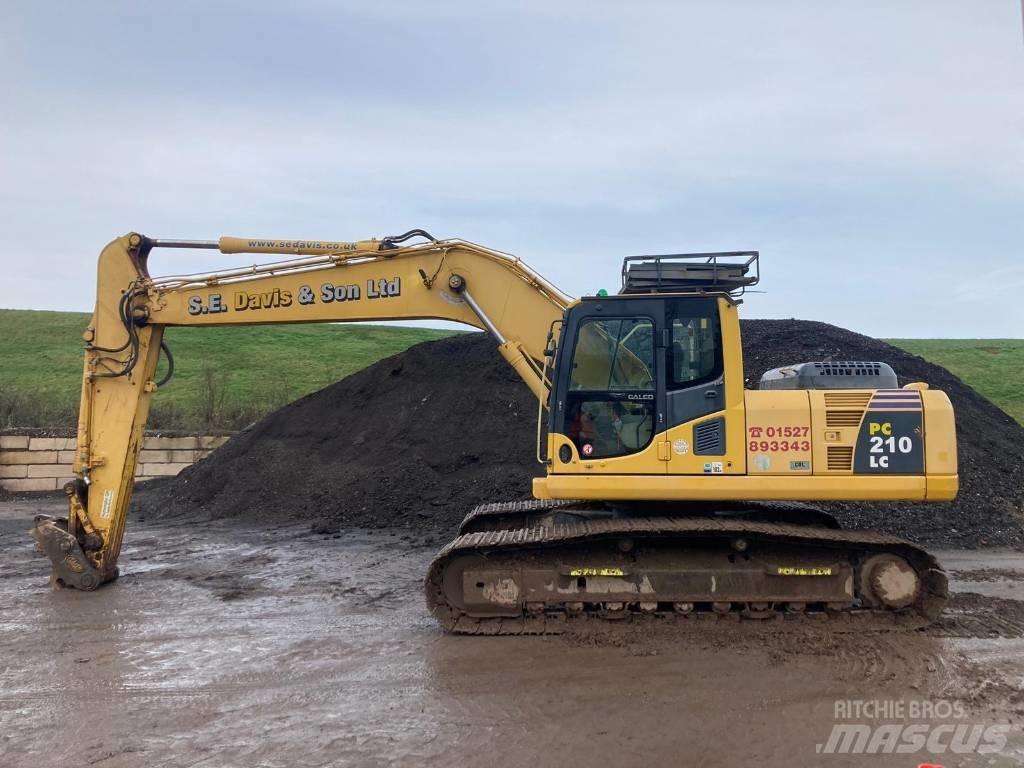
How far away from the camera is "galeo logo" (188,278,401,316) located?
8.16 meters

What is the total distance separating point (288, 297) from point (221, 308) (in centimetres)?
76

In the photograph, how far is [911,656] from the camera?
19.7ft

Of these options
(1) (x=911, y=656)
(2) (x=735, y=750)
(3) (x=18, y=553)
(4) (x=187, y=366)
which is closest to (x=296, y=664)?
(2) (x=735, y=750)

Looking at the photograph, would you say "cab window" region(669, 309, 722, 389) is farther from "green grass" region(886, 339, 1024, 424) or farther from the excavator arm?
"green grass" region(886, 339, 1024, 424)

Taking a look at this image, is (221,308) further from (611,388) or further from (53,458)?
(53,458)

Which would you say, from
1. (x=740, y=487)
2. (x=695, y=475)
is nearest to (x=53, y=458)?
(x=695, y=475)

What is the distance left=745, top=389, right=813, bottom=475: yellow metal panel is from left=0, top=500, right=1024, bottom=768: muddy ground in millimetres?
1336

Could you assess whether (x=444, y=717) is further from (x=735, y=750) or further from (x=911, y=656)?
(x=911, y=656)

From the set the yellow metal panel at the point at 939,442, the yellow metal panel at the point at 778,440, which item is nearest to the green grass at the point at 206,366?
the yellow metal panel at the point at 778,440

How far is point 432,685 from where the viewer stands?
5.55 m

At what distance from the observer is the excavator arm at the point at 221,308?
795 cm

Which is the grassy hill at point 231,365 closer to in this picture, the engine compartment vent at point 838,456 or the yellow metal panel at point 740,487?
the yellow metal panel at point 740,487

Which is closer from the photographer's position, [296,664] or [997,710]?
[997,710]

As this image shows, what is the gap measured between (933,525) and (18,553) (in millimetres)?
12762
